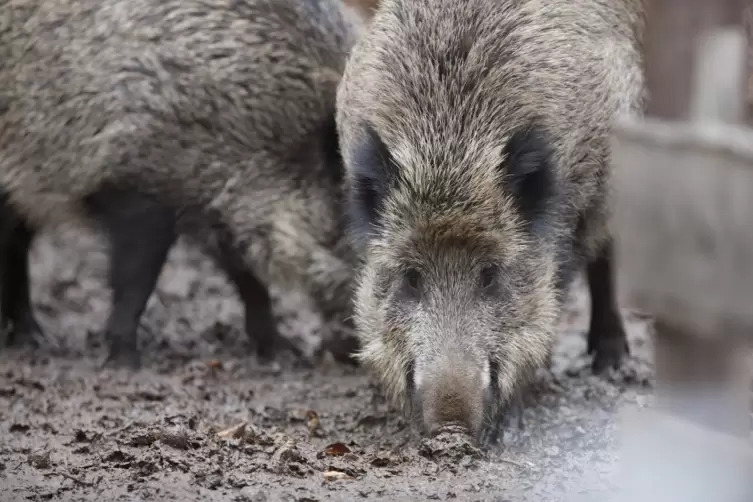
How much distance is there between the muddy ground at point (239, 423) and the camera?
322 centimetres

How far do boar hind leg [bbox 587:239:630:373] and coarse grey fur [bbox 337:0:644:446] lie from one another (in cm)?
94

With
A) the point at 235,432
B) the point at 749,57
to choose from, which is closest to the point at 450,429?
the point at 235,432

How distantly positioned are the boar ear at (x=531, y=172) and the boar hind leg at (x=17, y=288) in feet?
10.5

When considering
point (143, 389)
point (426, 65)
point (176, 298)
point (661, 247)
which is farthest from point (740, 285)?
point (176, 298)

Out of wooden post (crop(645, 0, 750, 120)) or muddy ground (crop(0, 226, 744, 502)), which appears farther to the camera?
muddy ground (crop(0, 226, 744, 502))

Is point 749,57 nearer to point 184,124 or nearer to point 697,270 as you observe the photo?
point 697,270

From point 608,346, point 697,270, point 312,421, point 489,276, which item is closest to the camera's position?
point 697,270

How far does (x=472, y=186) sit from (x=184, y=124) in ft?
6.76

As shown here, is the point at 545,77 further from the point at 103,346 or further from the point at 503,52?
the point at 103,346

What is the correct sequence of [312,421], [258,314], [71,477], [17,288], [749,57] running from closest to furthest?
1. [749,57]
2. [71,477]
3. [312,421]
4. [258,314]
5. [17,288]

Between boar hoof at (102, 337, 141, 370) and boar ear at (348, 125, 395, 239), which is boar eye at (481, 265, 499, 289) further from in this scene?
boar hoof at (102, 337, 141, 370)

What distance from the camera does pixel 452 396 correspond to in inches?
143

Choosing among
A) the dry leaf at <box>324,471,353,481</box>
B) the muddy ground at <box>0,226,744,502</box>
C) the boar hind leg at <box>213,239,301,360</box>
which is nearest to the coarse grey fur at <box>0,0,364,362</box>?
the boar hind leg at <box>213,239,301,360</box>

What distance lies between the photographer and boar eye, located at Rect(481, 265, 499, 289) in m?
4.00
